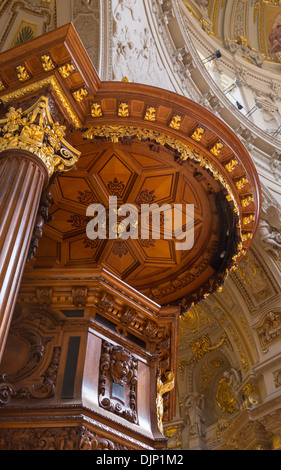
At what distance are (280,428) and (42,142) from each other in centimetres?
618

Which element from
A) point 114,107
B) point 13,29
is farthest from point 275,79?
point 114,107

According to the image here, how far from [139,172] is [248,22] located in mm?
12498

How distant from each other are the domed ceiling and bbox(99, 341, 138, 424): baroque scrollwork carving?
42.9ft

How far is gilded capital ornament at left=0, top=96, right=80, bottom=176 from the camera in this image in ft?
11.2

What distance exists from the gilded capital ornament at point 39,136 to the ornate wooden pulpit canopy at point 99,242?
0.04 ft

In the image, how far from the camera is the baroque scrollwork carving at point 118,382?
3.06m

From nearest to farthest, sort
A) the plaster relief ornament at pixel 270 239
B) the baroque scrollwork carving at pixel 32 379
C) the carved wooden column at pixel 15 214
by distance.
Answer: the carved wooden column at pixel 15 214 → the baroque scrollwork carving at pixel 32 379 → the plaster relief ornament at pixel 270 239

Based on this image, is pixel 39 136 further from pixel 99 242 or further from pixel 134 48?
pixel 134 48

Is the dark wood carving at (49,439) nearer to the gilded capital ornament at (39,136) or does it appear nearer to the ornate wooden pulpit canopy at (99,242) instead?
the ornate wooden pulpit canopy at (99,242)

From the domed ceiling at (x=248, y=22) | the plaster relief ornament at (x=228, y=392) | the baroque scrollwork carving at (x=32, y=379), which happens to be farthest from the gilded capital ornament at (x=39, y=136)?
the domed ceiling at (x=248, y=22)

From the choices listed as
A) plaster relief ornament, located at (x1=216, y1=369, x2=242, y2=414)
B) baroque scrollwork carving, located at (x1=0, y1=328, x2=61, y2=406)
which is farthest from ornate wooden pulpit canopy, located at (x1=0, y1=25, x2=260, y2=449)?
plaster relief ornament, located at (x1=216, y1=369, x2=242, y2=414)

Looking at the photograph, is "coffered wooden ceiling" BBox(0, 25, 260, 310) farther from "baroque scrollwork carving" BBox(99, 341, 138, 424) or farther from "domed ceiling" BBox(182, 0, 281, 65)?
"domed ceiling" BBox(182, 0, 281, 65)

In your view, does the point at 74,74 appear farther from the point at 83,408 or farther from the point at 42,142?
the point at 83,408

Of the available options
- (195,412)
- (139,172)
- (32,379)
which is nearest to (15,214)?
(32,379)
